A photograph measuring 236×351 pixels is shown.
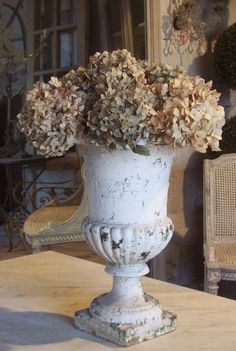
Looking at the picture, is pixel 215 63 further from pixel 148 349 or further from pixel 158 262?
pixel 148 349

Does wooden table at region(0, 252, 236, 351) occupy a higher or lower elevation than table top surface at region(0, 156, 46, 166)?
lower

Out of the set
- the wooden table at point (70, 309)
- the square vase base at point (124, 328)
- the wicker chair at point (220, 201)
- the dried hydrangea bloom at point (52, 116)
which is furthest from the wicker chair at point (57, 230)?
the dried hydrangea bloom at point (52, 116)

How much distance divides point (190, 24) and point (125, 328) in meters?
2.32

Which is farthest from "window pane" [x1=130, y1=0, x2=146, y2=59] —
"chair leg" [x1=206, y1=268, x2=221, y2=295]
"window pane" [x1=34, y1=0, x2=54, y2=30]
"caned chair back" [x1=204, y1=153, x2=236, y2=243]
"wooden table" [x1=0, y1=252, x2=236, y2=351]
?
"wooden table" [x1=0, y1=252, x2=236, y2=351]

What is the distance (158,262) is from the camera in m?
3.09

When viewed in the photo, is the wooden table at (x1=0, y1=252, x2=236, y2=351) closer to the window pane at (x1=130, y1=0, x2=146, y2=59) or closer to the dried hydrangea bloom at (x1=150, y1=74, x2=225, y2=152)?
the dried hydrangea bloom at (x1=150, y1=74, x2=225, y2=152)

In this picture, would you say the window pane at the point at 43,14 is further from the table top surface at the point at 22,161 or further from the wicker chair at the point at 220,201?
the wicker chair at the point at 220,201

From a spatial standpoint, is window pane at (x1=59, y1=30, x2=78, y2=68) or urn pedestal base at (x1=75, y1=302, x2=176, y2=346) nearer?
urn pedestal base at (x1=75, y1=302, x2=176, y2=346)

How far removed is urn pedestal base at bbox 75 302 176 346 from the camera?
3.83 ft

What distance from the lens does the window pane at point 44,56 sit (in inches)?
177

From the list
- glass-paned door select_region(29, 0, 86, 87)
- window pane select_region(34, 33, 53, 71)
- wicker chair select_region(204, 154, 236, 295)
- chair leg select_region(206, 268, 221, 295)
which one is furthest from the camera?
window pane select_region(34, 33, 53, 71)

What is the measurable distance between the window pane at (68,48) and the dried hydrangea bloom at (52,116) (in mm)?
3099

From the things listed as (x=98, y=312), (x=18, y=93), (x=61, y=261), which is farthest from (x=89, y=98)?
(x=18, y=93)

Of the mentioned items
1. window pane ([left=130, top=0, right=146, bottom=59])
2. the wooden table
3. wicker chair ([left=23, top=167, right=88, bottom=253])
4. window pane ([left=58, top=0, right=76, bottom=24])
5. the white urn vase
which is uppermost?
window pane ([left=58, top=0, right=76, bottom=24])
